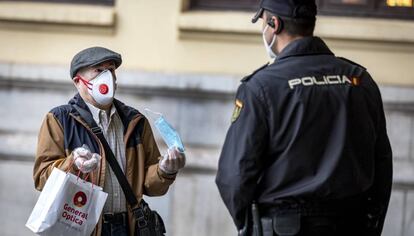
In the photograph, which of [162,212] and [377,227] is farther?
[162,212]

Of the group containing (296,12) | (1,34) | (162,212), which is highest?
(296,12)

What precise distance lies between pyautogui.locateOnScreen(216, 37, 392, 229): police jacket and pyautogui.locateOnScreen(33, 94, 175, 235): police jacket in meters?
0.82

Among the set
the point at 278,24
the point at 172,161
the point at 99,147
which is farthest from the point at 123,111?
the point at 278,24

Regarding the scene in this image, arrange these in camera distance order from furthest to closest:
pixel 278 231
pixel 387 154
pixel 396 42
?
pixel 396 42, pixel 387 154, pixel 278 231

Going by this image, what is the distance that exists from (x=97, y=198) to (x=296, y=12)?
138 centimetres

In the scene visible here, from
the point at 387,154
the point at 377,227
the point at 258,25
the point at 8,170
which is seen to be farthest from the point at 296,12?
the point at 8,170

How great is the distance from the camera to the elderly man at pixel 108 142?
174 inches

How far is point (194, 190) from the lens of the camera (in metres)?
7.40

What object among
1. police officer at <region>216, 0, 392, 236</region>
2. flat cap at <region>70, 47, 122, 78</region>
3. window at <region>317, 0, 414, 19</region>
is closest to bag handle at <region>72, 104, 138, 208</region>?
flat cap at <region>70, 47, 122, 78</region>

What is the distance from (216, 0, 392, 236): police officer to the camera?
3.77 metres

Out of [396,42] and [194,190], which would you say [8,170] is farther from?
[396,42]

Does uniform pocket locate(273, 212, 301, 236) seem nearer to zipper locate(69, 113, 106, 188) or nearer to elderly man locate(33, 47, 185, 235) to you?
elderly man locate(33, 47, 185, 235)

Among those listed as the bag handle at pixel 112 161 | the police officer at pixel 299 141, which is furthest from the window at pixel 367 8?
the police officer at pixel 299 141

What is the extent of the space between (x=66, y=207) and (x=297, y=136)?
1281 millimetres
